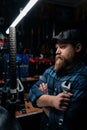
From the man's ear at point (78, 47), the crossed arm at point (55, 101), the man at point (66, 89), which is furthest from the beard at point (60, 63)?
the crossed arm at point (55, 101)

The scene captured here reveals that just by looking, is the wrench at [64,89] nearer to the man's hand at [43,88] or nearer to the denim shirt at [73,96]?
the denim shirt at [73,96]

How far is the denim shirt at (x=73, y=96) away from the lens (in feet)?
6.21

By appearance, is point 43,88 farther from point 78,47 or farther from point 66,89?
point 78,47

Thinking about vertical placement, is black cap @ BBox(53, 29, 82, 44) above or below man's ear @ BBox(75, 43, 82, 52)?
above

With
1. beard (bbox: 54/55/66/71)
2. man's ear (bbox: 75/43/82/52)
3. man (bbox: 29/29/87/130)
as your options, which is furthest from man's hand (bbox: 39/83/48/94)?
man's ear (bbox: 75/43/82/52)

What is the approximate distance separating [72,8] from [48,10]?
935 millimetres

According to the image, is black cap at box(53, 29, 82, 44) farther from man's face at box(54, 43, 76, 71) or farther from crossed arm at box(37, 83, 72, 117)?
crossed arm at box(37, 83, 72, 117)

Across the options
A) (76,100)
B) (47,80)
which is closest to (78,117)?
(76,100)

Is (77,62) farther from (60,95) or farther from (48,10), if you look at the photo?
(48,10)

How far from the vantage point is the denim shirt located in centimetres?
189

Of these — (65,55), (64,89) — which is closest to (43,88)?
(64,89)

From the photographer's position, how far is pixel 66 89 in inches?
77.6

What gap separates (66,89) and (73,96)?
0.33 ft

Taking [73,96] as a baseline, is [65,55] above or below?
above
